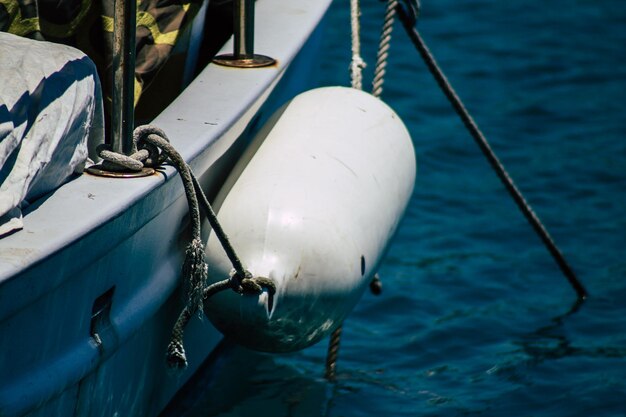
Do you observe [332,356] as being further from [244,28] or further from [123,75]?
[123,75]

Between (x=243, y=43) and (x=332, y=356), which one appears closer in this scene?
(x=243, y=43)

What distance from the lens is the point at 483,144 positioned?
4.02m

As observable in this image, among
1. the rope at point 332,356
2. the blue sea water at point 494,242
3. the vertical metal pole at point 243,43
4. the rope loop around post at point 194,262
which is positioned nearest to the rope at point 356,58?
the vertical metal pole at point 243,43

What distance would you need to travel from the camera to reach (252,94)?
9.12ft

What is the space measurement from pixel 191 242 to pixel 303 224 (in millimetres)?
251

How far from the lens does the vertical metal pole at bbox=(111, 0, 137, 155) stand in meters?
2.17

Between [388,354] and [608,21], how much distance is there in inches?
163

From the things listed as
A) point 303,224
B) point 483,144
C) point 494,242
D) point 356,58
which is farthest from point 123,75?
point 494,242

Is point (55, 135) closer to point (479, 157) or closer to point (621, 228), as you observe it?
point (621, 228)

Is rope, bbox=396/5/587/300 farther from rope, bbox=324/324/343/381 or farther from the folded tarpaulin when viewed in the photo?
the folded tarpaulin

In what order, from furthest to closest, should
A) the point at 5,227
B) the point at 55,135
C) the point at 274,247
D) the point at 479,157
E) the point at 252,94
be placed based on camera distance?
the point at 479,157 < the point at 252,94 < the point at 274,247 < the point at 55,135 < the point at 5,227

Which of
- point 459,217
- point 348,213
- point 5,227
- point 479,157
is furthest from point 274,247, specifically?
point 479,157

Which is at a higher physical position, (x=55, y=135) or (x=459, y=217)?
(x=55, y=135)

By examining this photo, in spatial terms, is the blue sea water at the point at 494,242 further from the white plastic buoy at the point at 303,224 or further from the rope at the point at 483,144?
the white plastic buoy at the point at 303,224
